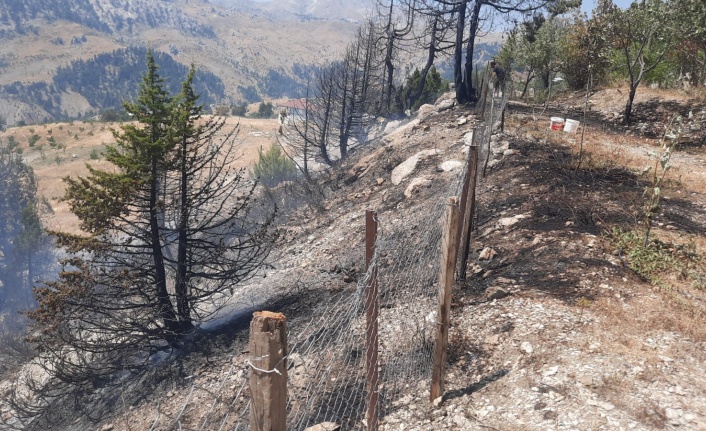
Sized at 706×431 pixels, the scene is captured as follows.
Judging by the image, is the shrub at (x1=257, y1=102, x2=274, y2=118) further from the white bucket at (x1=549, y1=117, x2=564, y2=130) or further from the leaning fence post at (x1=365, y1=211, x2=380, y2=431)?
the leaning fence post at (x1=365, y1=211, x2=380, y2=431)

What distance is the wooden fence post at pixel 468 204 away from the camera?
4793mm

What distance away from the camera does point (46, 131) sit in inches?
2621

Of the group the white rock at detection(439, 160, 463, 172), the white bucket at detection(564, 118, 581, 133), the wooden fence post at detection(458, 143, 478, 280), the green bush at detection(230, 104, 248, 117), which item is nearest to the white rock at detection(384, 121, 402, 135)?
the white rock at detection(439, 160, 463, 172)

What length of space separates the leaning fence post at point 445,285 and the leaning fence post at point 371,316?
0.59 meters

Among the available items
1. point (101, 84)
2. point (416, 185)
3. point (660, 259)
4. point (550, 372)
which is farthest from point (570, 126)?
point (101, 84)

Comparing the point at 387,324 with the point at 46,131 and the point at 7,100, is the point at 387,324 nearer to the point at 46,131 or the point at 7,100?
the point at 46,131

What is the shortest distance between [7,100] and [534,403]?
16601 cm

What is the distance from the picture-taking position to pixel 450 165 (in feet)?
37.9

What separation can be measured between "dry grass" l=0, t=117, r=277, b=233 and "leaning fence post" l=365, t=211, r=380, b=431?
1712 inches

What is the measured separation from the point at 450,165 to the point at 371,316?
8686mm

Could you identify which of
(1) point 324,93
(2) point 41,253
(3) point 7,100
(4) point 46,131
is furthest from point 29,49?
(1) point 324,93

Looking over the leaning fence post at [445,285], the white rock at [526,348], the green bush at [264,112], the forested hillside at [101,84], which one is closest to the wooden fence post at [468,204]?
the leaning fence post at [445,285]

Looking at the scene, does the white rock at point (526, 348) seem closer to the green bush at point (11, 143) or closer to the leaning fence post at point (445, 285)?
the leaning fence post at point (445, 285)

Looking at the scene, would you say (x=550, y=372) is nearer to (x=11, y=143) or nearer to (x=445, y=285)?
(x=445, y=285)
